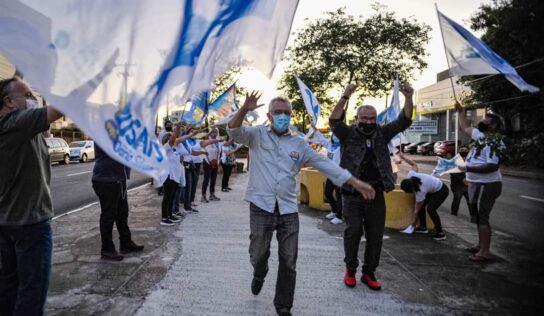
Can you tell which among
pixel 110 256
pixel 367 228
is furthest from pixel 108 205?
pixel 367 228

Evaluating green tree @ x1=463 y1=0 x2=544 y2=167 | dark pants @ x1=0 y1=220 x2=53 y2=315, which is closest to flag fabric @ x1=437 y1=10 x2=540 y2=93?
dark pants @ x1=0 y1=220 x2=53 y2=315

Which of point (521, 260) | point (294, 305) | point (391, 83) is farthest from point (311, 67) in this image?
point (294, 305)

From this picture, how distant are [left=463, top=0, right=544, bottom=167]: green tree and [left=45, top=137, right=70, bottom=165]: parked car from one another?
2349 centimetres

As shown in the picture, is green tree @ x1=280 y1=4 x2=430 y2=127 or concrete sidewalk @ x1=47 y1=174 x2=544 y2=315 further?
green tree @ x1=280 y1=4 x2=430 y2=127

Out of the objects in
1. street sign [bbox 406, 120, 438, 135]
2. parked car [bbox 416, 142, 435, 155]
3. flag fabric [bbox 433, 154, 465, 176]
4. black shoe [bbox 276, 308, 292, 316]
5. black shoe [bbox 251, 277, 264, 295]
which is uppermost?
street sign [bbox 406, 120, 438, 135]

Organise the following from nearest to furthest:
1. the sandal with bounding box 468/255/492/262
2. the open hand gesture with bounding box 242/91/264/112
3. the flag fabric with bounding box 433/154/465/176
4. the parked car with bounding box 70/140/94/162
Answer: the open hand gesture with bounding box 242/91/264/112 → the sandal with bounding box 468/255/492/262 → the flag fabric with bounding box 433/154/465/176 → the parked car with bounding box 70/140/94/162

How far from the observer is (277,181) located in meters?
3.55

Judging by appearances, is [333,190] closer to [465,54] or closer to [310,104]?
[310,104]

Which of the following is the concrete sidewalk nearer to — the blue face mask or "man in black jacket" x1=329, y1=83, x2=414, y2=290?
"man in black jacket" x1=329, y1=83, x2=414, y2=290

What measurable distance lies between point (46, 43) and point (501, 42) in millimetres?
24109

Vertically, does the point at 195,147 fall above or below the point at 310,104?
below

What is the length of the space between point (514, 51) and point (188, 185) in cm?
1956

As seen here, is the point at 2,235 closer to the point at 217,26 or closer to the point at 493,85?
the point at 217,26

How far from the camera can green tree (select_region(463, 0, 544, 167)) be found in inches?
712
